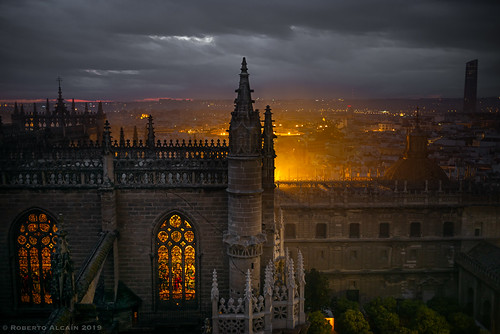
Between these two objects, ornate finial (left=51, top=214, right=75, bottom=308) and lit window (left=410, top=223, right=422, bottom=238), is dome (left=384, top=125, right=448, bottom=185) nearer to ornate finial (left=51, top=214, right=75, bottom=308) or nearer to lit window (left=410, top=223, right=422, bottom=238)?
lit window (left=410, top=223, right=422, bottom=238)

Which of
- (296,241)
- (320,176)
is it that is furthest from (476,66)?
(320,176)

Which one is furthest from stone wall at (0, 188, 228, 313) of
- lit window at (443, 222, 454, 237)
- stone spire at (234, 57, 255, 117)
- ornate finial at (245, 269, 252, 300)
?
lit window at (443, 222, 454, 237)

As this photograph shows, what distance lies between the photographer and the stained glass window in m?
15.1

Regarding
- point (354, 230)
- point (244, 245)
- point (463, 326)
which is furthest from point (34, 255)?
point (354, 230)

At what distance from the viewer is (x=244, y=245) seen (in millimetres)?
13773

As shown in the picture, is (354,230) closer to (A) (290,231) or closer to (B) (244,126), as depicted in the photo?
(A) (290,231)

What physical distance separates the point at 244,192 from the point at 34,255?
8.03m

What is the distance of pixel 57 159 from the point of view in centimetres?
1469

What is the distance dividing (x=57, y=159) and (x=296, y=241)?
30418 mm

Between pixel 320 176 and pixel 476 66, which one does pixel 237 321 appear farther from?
pixel 320 176

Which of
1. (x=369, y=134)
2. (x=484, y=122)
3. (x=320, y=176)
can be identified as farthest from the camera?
(x=369, y=134)

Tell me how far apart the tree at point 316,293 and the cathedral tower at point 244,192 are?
2344 cm

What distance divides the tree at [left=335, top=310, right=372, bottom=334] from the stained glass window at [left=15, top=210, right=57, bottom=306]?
23.4 metres

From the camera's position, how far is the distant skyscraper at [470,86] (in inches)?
1421
